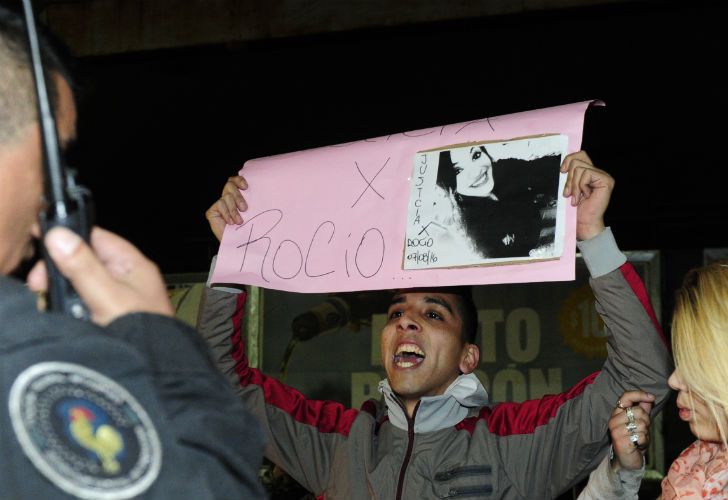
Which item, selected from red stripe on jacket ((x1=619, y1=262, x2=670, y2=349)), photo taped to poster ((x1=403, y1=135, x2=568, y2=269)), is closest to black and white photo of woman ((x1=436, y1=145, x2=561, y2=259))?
photo taped to poster ((x1=403, y1=135, x2=568, y2=269))

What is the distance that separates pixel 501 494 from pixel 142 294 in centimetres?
141

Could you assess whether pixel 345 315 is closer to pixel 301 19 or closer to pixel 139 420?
pixel 301 19

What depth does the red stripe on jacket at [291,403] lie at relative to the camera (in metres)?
2.22

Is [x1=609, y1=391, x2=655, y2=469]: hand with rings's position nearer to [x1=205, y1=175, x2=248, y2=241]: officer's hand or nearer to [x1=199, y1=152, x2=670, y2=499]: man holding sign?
[x1=199, y1=152, x2=670, y2=499]: man holding sign

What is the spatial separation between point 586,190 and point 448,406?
2.24 ft

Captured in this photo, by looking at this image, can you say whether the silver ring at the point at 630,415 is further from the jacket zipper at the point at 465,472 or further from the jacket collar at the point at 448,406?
the jacket collar at the point at 448,406

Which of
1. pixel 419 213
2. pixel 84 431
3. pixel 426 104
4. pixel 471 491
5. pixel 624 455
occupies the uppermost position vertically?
pixel 426 104

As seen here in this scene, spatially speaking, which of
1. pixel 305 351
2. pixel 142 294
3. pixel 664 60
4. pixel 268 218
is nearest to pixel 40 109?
pixel 142 294

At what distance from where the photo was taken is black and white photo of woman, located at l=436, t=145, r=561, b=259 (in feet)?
5.64

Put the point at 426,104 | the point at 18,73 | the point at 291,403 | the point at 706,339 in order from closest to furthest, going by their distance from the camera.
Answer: the point at 18,73 < the point at 706,339 < the point at 291,403 < the point at 426,104

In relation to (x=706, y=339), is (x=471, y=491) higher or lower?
lower

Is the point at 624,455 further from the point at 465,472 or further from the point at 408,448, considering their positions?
the point at 408,448

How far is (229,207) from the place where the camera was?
6.98 feet

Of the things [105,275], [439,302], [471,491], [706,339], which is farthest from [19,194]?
[439,302]
